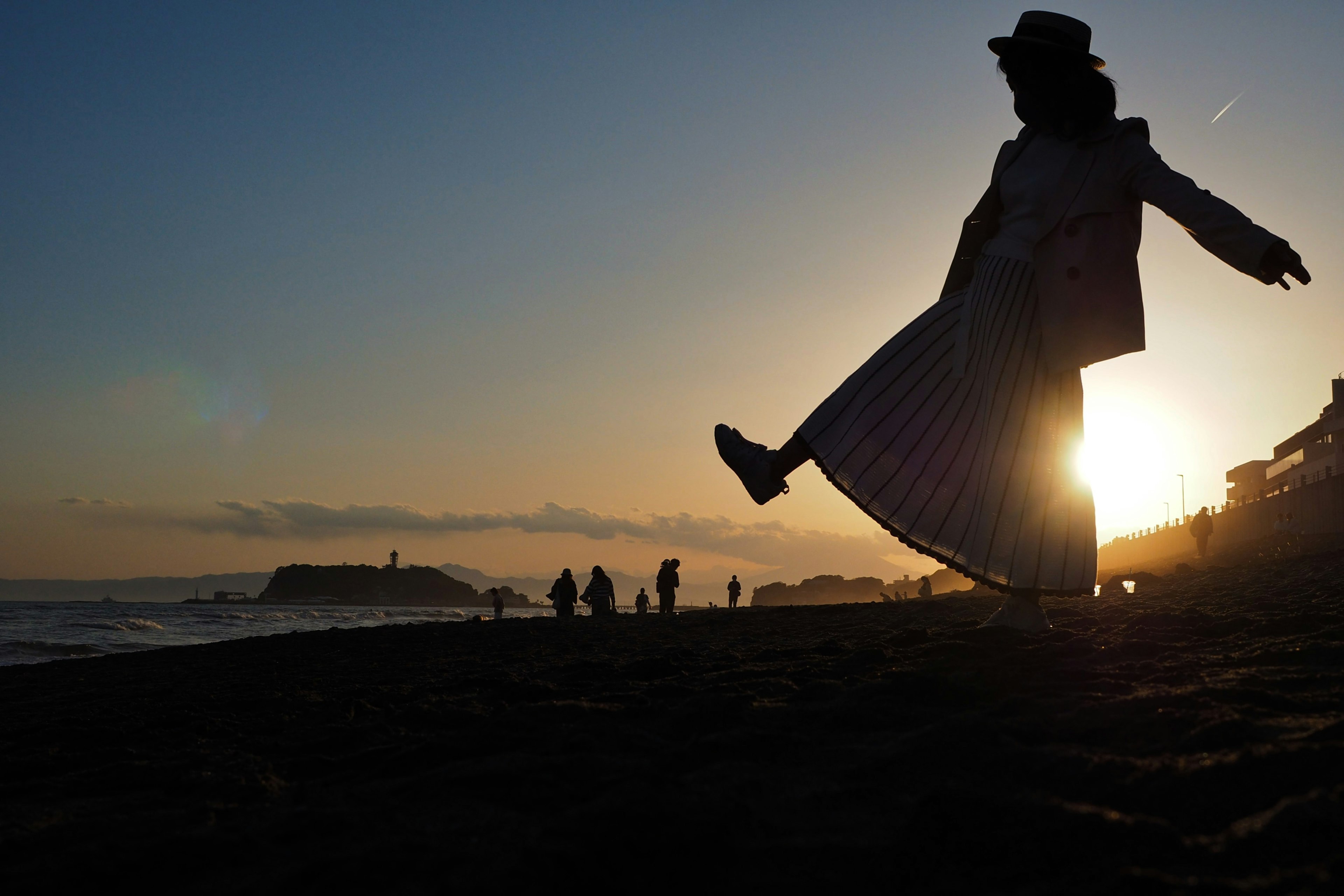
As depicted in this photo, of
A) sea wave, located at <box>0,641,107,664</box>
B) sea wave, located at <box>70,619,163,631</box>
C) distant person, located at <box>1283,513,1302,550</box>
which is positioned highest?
distant person, located at <box>1283,513,1302,550</box>

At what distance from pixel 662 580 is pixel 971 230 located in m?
15.8

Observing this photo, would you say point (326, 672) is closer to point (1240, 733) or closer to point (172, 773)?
point (172, 773)

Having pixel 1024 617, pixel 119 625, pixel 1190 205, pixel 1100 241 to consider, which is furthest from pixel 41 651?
pixel 1190 205

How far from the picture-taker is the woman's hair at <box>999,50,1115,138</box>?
372 cm

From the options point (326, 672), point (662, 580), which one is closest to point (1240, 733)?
point (326, 672)

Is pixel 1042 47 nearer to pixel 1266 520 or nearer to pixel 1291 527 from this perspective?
pixel 1291 527

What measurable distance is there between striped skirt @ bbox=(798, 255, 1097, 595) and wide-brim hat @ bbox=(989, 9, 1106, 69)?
915 mm

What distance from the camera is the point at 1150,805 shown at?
5.38 feet

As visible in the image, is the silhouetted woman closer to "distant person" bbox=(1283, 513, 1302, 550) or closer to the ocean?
the ocean

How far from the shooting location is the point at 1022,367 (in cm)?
378

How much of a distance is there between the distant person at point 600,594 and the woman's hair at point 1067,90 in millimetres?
13800

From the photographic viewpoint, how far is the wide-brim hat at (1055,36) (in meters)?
3.69

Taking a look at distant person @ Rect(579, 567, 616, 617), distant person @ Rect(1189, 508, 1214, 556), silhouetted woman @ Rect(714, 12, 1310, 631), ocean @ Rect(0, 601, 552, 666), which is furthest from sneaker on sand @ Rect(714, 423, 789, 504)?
distant person @ Rect(1189, 508, 1214, 556)

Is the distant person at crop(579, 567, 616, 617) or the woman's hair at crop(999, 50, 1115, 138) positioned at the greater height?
the woman's hair at crop(999, 50, 1115, 138)
